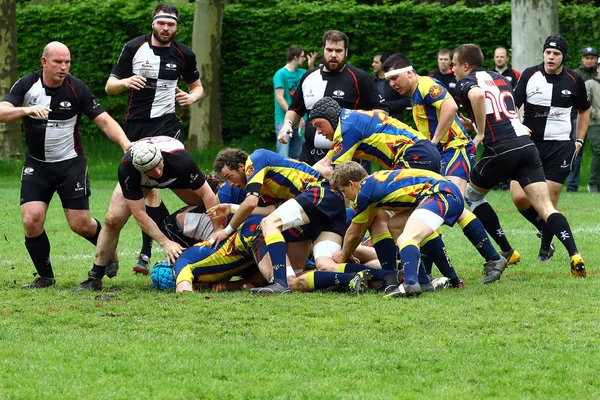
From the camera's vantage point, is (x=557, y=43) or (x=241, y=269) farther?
(x=557, y=43)

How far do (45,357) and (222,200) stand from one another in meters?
3.27

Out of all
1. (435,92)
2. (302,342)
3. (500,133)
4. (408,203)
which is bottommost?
(302,342)

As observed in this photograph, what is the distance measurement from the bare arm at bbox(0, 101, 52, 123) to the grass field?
143cm

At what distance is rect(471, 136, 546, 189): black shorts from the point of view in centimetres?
928

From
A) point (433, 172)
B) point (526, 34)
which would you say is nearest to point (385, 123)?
point (433, 172)

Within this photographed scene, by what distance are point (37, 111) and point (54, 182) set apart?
822 millimetres

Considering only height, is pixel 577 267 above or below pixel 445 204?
below

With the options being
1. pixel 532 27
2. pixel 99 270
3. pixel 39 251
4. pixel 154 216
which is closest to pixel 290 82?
pixel 532 27

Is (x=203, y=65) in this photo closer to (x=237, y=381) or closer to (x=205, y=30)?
(x=205, y=30)

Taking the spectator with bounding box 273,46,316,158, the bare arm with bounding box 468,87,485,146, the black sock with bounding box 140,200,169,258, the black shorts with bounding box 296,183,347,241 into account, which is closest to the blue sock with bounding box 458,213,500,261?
the bare arm with bounding box 468,87,485,146

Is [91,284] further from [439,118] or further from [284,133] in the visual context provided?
[439,118]

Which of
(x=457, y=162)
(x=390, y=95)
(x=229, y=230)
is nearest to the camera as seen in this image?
(x=229, y=230)

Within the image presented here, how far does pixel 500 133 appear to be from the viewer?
9.36 metres

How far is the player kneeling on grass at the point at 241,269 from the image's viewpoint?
27.0ft
